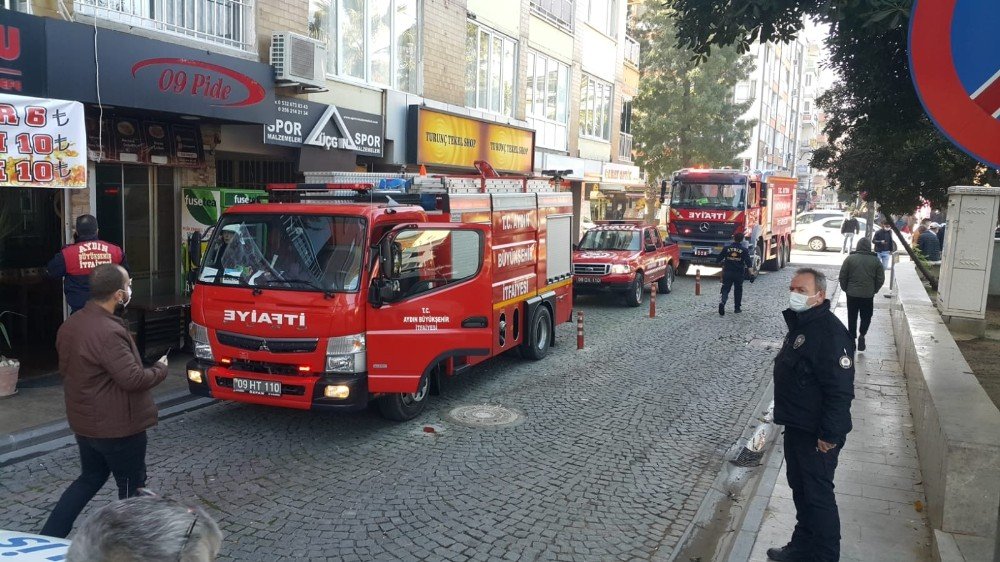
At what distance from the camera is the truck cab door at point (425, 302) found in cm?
728

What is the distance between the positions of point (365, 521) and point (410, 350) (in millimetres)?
2293

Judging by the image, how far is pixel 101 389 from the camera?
14.7ft

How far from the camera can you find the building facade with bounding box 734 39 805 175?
5066cm

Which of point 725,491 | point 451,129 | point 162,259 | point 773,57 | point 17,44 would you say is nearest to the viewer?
point 725,491

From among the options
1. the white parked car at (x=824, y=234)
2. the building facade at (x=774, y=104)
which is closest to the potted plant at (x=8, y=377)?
the white parked car at (x=824, y=234)

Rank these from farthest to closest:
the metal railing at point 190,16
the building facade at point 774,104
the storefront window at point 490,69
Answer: the building facade at point 774,104 → the storefront window at point 490,69 → the metal railing at point 190,16

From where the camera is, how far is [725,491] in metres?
6.46

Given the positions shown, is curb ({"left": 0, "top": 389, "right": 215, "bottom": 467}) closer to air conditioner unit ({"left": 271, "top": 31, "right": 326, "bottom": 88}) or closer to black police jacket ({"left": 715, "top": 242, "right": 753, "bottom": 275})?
air conditioner unit ({"left": 271, "top": 31, "right": 326, "bottom": 88})

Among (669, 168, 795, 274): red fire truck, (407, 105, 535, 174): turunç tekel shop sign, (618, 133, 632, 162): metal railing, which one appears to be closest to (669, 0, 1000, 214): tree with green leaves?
(407, 105, 535, 174): turunç tekel shop sign

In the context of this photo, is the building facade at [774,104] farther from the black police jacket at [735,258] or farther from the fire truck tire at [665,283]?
the black police jacket at [735,258]

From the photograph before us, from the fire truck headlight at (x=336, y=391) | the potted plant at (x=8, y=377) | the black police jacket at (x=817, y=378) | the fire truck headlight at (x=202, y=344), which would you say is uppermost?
the black police jacket at (x=817, y=378)

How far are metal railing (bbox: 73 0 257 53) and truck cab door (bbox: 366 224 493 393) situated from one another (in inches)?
201

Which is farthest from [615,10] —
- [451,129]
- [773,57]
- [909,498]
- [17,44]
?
[773,57]

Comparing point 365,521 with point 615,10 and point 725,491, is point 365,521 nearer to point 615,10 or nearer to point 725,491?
point 725,491
